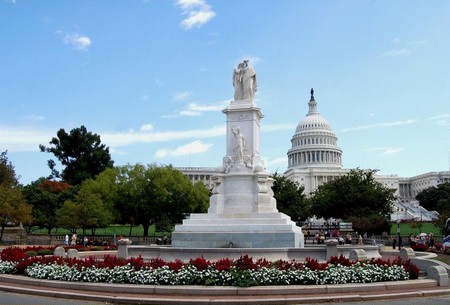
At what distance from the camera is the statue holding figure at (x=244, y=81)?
30.6 m

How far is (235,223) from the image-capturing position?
1025 inches

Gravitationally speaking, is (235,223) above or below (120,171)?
below

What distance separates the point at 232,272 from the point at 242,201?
492 inches

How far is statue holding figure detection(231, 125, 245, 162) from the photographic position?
29.1 m

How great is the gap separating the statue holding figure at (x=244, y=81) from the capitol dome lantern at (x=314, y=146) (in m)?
136

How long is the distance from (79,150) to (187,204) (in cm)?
3461

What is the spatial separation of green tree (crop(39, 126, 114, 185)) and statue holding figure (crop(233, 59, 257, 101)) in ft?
206

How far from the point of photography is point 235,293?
48.5ft

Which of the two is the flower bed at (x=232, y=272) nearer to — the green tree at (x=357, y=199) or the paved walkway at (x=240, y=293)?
the paved walkway at (x=240, y=293)

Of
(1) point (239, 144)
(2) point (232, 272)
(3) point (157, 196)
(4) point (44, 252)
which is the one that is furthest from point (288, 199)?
(2) point (232, 272)

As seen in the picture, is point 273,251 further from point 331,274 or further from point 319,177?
point 319,177

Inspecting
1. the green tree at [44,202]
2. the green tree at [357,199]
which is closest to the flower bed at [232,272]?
the green tree at [44,202]

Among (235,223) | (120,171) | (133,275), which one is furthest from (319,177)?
(133,275)

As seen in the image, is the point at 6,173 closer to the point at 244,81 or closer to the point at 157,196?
the point at 157,196
